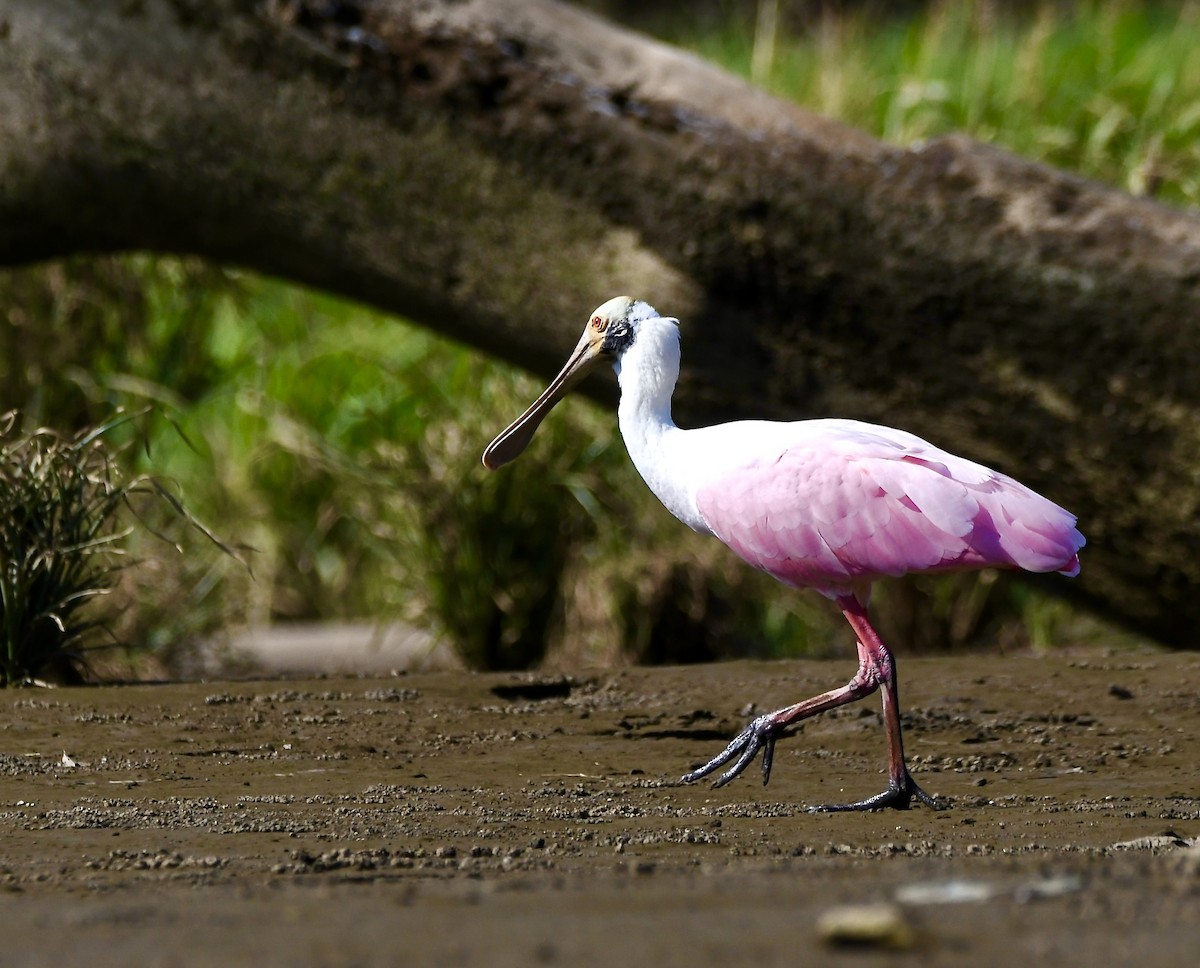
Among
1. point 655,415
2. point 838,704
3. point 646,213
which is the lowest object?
point 838,704

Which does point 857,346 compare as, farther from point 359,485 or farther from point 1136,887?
point 1136,887

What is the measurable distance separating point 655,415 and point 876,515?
724mm

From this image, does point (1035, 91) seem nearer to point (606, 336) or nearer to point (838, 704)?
point (606, 336)

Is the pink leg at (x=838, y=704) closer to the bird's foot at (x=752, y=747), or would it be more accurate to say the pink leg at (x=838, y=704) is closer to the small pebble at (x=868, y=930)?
the bird's foot at (x=752, y=747)

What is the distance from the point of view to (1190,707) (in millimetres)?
5340

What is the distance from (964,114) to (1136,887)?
744 cm

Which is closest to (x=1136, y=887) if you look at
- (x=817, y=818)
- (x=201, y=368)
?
(x=817, y=818)

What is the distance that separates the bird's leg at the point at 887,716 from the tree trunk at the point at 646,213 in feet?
6.52

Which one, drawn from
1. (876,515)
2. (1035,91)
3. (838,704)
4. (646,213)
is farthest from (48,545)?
(1035,91)

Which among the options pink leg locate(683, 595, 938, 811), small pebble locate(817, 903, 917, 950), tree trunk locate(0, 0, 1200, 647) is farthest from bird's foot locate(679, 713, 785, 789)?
tree trunk locate(0, 0, 1200, 647)

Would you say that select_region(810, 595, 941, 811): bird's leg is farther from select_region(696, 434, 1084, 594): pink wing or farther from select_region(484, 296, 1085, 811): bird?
select_region(696, 434, 1084, 594): pink wing

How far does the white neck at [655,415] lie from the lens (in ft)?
15.6

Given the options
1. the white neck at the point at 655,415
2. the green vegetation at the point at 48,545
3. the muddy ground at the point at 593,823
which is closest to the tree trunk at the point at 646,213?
the muddy ground at the point at 593,823

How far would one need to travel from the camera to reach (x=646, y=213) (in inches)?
258
